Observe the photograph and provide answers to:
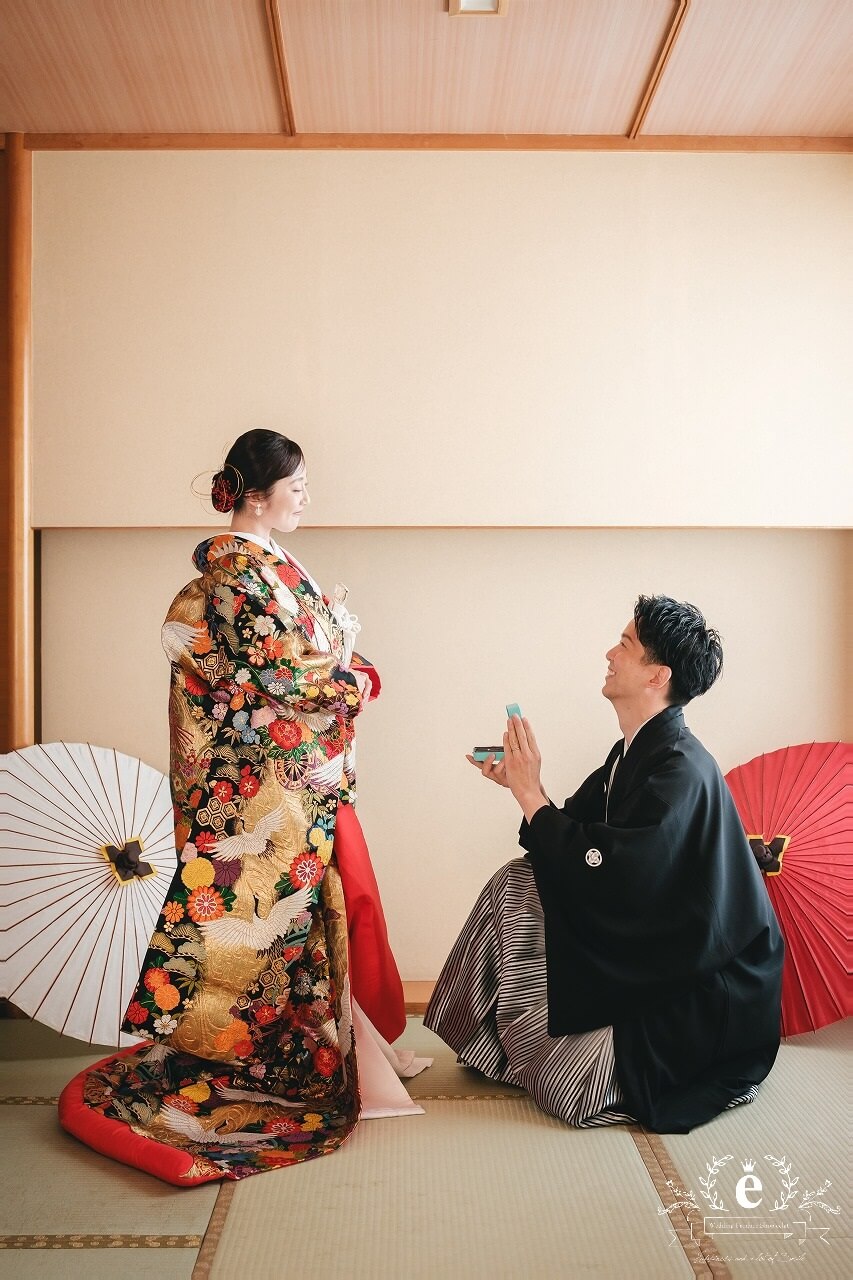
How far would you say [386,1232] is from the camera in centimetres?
204

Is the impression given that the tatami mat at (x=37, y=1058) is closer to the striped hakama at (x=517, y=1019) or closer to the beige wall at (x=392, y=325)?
the striped hakama at (x=517, y=1019)

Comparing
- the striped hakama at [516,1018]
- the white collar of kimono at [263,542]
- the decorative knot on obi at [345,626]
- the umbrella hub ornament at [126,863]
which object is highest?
the white collar of kimono at [263,542]

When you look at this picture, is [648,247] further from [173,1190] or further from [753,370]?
[173,1190]

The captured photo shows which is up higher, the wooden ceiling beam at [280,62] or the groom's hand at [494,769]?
the wooden ceiling beam at [280,62]

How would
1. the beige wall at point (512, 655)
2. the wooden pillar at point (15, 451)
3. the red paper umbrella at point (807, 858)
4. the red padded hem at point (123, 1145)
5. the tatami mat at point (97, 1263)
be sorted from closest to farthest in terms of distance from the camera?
the tatami mat at point (97, 1263) → the red padded hem at point (123, 1145) → the red paper umbrella at point (807, 858) → the wooden pillar at point (15, 451) → the beige wall at point (512, 655)

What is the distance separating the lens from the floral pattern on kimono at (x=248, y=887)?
2.56 metres

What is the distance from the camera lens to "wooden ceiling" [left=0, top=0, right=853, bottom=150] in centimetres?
296

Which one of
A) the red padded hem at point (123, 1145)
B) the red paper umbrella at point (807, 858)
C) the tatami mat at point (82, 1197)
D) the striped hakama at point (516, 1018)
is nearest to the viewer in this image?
the tatami mat at point (82, 1197)

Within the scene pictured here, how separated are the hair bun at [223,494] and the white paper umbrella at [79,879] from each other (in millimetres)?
875

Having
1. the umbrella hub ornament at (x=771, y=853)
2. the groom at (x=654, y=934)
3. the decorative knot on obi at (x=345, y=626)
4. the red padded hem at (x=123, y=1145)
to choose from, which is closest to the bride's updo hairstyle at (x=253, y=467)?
the decorative knot on obi at (x=345, y=626)

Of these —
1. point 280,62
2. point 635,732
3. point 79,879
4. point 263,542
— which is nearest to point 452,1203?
point 635,732

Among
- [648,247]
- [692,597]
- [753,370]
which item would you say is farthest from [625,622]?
[648,247]

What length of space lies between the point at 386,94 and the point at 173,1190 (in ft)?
10.0

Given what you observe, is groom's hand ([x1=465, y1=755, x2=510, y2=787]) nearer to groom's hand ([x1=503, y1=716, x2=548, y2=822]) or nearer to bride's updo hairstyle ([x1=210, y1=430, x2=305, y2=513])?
groom's hand ([x1=503, y1=716, x2=548, y2=822])
